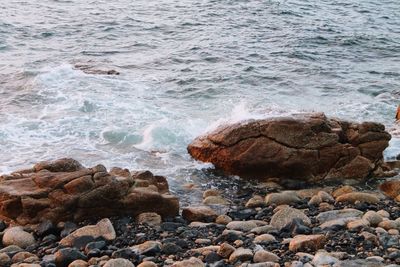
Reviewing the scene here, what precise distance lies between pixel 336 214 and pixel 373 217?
65 cm

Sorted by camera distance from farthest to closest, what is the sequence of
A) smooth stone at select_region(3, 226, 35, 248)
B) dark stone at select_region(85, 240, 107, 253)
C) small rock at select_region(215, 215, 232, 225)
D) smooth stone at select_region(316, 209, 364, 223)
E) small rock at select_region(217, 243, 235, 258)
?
small rock at select_region(215, 215, 232, 225)
smooth stone at select_region(316, 209, 364, 223)
smooth stone at select_region(3, 226, 35, 248)
dark stone at select_region(85, 240, 107, 253)
small rock at select_region(217, 243, 235, 258)

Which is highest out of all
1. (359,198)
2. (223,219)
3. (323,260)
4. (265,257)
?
(323,260)

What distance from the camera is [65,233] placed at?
9.31 metres

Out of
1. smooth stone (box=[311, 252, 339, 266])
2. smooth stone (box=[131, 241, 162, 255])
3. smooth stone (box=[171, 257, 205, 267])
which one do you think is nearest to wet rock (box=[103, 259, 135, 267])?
smooth stone (box=[131, 241, 162, 255])

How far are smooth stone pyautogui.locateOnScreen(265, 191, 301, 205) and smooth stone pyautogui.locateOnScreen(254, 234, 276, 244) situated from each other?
227 cm

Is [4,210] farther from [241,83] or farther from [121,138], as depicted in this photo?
[241,83]

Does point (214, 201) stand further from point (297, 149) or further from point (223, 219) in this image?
point (297, 149)

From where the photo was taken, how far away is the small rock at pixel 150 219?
9734 millimetres

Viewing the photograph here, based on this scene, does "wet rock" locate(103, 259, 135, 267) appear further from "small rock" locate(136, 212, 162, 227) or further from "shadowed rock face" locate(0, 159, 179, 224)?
"shadowed rock face" locate(0, 159, 179, 224)

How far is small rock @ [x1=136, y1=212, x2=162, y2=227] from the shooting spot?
383 inches

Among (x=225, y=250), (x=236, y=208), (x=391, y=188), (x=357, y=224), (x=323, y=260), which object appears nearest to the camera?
(x=323, y=260)

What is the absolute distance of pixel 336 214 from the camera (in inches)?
387

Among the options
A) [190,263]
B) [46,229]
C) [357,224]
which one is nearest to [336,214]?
[357,224]

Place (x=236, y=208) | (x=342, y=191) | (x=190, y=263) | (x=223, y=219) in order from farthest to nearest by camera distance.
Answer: (x=342, y=191) → (x=236, y=208) → (x=223, y=219) → (x=190, y=263)
